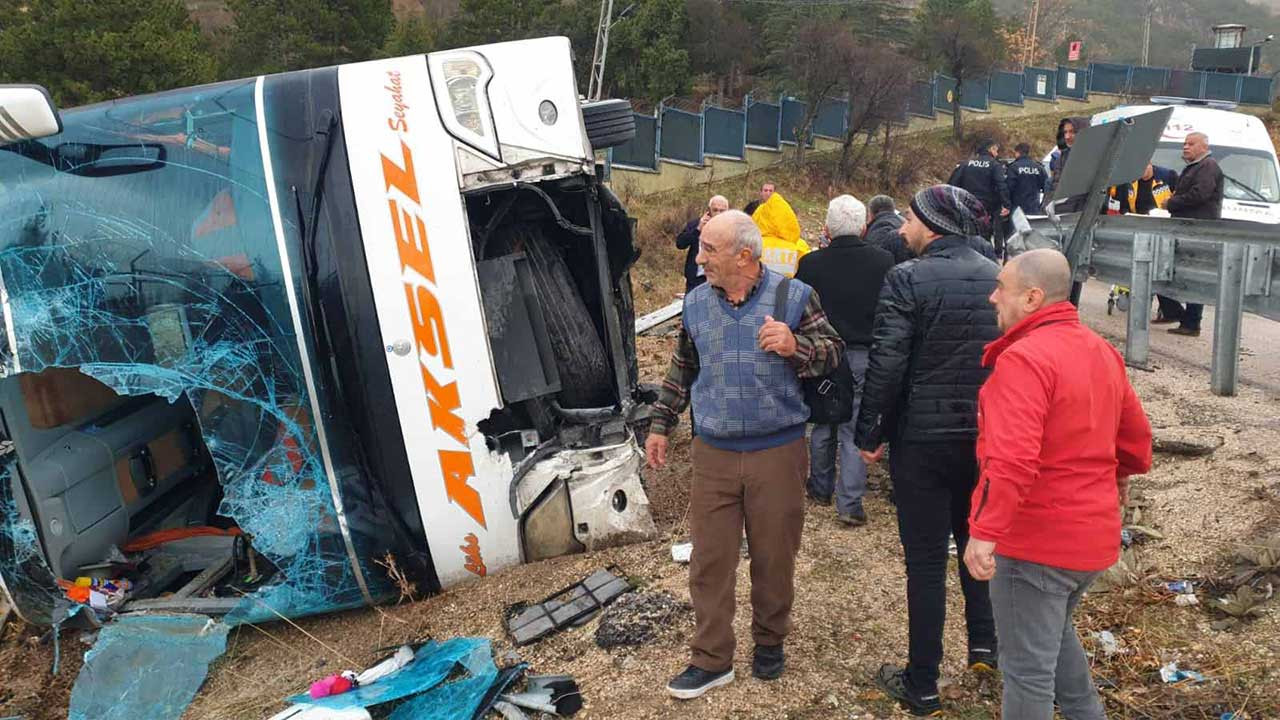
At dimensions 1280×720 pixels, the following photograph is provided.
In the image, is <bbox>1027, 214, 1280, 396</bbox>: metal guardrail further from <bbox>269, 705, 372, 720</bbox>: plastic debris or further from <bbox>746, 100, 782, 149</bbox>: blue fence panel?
<bbox>746, 100, 782, 149</bbox>: blue fence panel

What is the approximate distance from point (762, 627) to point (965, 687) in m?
0.80

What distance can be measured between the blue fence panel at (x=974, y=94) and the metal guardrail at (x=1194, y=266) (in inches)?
775

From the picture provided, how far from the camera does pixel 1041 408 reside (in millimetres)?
2426

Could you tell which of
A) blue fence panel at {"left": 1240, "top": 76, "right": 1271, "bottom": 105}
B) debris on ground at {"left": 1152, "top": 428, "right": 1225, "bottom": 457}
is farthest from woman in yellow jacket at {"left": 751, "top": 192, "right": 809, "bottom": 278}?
blue fence panel at {"left": 1240, "top": 76, "right": 1271, "bottom": 105}

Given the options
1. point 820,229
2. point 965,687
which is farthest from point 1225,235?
point 820,229

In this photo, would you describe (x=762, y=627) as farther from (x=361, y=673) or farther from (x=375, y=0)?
(x=375, y=0)

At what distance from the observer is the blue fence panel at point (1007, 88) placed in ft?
88.4

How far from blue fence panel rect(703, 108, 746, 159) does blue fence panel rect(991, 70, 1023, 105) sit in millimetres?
12066

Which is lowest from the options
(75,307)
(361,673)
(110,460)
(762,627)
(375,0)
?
(361,673)

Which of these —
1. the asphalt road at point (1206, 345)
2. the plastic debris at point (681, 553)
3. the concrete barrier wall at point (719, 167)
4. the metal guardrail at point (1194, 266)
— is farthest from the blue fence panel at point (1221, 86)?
the plastic debris at point (681, 553)

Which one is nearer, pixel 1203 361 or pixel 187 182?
pixel 187 182

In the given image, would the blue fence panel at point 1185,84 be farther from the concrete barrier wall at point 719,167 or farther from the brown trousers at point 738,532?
the brown trousers at point 738,532

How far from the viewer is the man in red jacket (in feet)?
8.01

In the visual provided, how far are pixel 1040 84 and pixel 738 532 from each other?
2935 centimetres
